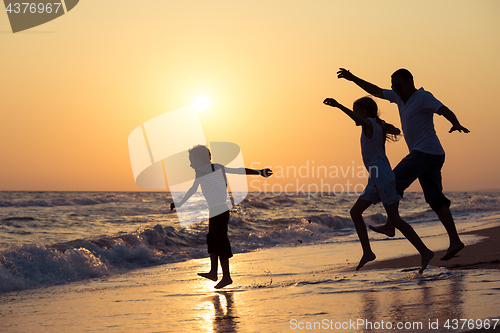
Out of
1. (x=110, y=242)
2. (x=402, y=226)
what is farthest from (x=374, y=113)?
(x=110, y=242)

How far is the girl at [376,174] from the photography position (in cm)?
422

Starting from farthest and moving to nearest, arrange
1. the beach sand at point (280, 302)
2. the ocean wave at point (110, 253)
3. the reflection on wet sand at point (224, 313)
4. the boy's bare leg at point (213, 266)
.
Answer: the ocean wave at point (110, 253) < the boy's bare leg at point (213, 266) < the reflection on wet sand at point (224, 313) < the beach sand at point (280, 302)

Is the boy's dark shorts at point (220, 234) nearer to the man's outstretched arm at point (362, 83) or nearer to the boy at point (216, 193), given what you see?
the boy at point (216, 193)

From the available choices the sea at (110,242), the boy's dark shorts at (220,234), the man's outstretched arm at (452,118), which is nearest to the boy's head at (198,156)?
the boy's dark shorts at (220,234)

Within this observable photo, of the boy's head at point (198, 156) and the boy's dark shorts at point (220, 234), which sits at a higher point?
the boy's head at point (198, 156)

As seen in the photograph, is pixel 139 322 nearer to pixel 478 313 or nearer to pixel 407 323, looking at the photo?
pixel 407 323

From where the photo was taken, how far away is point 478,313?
2.81 meters

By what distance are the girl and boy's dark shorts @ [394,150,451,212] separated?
13 centimetres

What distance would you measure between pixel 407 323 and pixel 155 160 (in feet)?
19.8

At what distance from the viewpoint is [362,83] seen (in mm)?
4746

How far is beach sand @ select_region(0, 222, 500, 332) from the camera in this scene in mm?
3008

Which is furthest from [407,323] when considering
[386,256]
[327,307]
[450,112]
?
[386,256]

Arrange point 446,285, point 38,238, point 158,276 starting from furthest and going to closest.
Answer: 1. point 38,238
2. point 158,276
3. point 446,285

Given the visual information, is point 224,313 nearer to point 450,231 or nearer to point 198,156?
point 198,156
